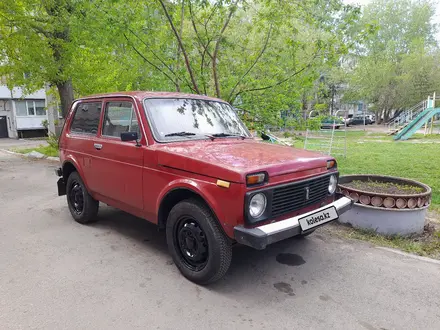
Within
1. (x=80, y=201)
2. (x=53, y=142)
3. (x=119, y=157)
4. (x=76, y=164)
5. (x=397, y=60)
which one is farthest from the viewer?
(x=397, y=60)

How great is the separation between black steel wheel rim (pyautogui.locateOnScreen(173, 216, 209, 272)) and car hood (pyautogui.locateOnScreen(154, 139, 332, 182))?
61cm

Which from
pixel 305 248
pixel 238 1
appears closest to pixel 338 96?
pixel 238 1

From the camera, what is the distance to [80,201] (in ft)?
17.1

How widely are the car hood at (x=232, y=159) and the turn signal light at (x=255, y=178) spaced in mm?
38

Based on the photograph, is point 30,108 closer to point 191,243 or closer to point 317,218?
point 191,243

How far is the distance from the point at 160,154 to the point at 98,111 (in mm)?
1691

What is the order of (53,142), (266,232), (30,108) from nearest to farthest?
(266,232) → (53,142) → (30,108)

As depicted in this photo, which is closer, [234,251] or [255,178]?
[255,178]

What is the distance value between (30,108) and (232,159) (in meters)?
30.7

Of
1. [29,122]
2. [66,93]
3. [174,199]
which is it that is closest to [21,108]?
[29,122]

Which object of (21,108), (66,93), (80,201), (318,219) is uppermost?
(66,93)

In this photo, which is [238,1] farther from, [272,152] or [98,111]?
[272,152]

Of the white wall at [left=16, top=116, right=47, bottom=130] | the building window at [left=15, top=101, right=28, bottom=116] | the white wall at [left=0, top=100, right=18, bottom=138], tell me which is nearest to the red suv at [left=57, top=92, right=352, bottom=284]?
the white wall at [left=16, top=116, right=47, bottom=130]

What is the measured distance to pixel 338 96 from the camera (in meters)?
38.5
